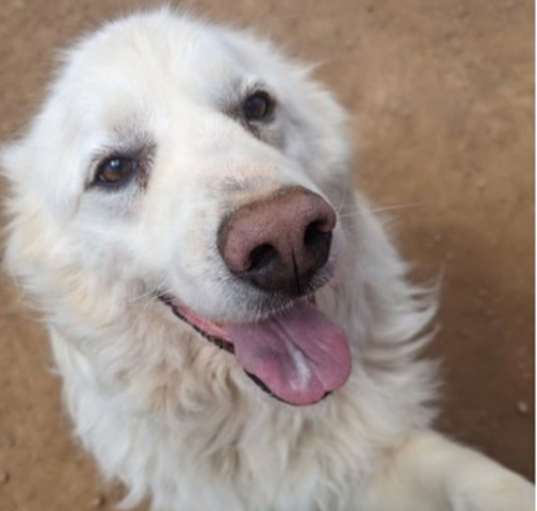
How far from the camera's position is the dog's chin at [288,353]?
1775mm

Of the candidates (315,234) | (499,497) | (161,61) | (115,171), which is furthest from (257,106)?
(499,497)

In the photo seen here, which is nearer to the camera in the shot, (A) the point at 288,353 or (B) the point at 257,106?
(A) the point at 288,353

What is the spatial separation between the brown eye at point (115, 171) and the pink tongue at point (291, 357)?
1.43ft

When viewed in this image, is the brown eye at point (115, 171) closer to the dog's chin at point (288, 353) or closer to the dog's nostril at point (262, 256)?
the dog's chin at point (288, 353)

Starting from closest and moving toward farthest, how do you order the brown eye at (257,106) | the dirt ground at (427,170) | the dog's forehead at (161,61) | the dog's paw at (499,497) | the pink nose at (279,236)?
the pink nose at (279,236) → the dog's paw at (499,497) → the dog's forehead at (161,61) → the brown eye at (257,106) → the dirt ground at (427,170)

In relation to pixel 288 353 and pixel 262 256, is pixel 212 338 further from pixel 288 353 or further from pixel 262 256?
pixel 262 256

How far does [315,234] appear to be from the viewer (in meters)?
Answer: 1.49

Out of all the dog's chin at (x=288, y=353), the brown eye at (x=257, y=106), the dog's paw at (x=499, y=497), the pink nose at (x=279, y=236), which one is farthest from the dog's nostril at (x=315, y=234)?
the dog's paw at (x=499, y=497)

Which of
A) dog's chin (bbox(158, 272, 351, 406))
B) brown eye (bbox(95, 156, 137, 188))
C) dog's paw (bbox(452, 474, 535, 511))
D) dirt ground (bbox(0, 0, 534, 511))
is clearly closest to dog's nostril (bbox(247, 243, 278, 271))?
dog's chin (bbox(158, 272, 351, 406))

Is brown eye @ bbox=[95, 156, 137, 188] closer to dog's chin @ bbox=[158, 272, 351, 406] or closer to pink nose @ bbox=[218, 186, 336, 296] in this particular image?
dog's chin @ bbox=[158, 272, 351, 406]

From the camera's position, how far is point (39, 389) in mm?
3010

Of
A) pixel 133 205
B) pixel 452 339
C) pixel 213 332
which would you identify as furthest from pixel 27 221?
pixel 452 339

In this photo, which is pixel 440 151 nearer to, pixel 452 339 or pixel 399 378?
pixel 452 339

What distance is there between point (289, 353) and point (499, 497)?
58cm
